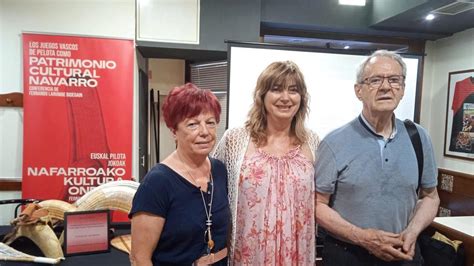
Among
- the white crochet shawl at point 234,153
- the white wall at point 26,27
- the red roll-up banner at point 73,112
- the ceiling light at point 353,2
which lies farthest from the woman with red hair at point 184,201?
the ceiling light at point 353,2

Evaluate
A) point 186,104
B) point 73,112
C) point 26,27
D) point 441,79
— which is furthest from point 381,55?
point 26,27

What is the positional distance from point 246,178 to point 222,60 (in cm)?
228

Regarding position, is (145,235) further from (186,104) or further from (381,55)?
(381,55)

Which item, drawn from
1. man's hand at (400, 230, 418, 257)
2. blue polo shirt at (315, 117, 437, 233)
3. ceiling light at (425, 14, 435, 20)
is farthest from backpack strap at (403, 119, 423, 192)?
ceiling light at (425, 14, 435, 20)

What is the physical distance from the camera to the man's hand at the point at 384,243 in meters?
1.31

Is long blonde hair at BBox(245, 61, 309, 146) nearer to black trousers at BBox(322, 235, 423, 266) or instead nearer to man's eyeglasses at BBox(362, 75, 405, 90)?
man's eyeglasses at BBox(362, 75, 405, 90)

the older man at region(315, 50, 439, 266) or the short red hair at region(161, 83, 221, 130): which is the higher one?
the short red hair at region(161, 83, 221, 130)

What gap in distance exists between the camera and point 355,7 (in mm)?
3457

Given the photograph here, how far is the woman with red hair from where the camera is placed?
1.09 metres

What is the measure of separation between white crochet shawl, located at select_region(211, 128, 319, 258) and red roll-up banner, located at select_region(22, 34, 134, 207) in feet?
6.19

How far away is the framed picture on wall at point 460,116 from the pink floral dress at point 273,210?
2759 mm

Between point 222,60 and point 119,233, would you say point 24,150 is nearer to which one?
point 119,233

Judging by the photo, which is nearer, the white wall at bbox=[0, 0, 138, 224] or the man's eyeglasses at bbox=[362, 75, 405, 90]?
the man's eyeglasses at bbox=[362, 75, 405, 90]

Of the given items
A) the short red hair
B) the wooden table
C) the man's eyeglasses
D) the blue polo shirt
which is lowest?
the wooden table
